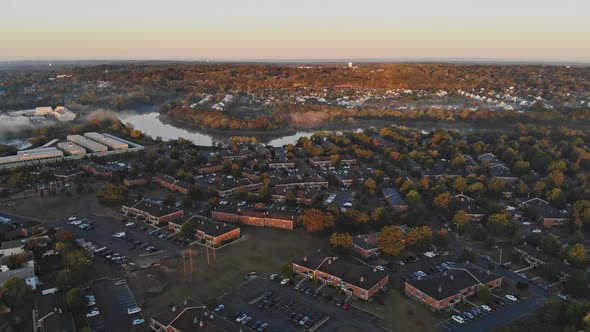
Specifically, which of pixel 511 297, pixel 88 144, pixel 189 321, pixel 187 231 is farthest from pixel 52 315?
pixel 88 144

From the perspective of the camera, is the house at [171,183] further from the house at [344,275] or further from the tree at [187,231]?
the house at [344,275]

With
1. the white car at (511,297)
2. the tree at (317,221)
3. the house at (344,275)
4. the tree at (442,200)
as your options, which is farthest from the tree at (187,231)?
the white car at (511,297)

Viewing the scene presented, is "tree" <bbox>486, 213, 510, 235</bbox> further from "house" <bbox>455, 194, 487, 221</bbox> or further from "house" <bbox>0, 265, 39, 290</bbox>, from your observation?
"house" <bbox>0, 265, 39, 290</bbox>

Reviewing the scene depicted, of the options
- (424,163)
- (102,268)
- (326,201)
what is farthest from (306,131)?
(102,268)

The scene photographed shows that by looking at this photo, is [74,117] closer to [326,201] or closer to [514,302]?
[326,201]

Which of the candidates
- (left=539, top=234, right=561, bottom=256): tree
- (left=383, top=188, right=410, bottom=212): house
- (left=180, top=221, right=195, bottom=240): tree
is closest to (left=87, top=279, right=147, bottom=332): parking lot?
(left=180, top=221, right=195, bottom=240): tree

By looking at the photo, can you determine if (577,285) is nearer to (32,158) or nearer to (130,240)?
(130,240)
